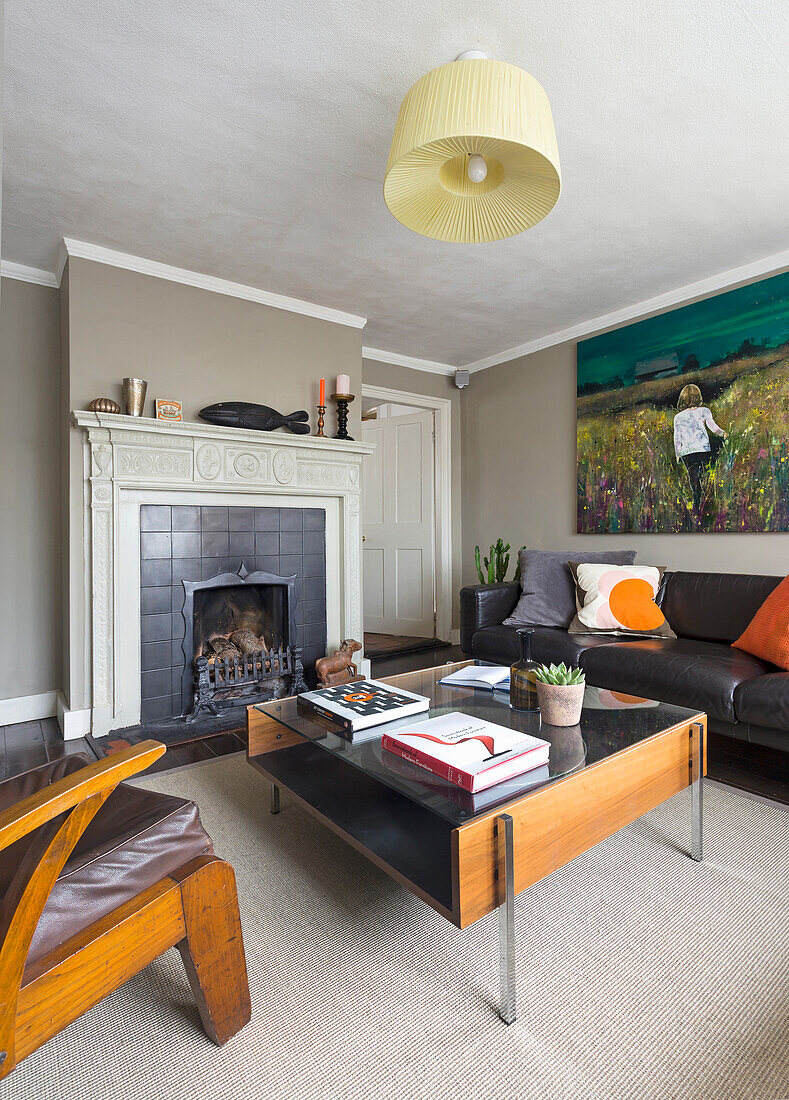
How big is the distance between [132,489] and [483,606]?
2047 millimetres

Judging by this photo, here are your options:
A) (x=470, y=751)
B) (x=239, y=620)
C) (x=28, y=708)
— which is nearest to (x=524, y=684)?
(x=470, y=751)

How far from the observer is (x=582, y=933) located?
4.64 ft

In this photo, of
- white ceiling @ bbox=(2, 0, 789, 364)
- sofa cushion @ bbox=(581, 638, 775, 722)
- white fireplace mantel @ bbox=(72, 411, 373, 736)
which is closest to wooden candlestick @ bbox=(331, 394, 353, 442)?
white fireplace mantel @ bbox=(72, 411, 373, 736)

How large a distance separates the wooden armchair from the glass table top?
0.45 meters

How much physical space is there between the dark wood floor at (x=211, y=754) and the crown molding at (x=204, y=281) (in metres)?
2.37

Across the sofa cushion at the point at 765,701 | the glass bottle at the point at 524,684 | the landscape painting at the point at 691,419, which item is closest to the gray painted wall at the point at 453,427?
the landscape painting at the point at 691,419

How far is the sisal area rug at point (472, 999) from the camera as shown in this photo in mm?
Result: 1033

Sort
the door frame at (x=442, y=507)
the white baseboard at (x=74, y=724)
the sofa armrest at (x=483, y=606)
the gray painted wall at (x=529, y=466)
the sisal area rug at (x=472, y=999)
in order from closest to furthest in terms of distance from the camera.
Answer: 1. the sisal area rug at (x=472, y=999)
2. the white baseboard at (x=74, y=724)
3. the sofa armrest at (x=483, y=606)
4. the gray painted wall at (x=529, y=466)
5. the door frame at (x=442, y=507)

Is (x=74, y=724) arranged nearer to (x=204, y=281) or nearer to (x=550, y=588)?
(x=204, y=281)

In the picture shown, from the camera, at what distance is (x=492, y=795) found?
1246 mm

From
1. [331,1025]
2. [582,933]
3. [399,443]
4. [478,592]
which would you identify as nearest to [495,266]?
[478,592]

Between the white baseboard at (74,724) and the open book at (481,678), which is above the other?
the open book at (481,678)

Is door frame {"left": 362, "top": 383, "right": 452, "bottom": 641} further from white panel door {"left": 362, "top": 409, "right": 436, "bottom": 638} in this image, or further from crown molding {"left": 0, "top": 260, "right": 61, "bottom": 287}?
crown molding {"left": 0, "top": 260, "right": 61, "bottom": 287}

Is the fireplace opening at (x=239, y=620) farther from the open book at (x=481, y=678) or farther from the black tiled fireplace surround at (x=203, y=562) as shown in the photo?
the open book at (x=481, y=678)
